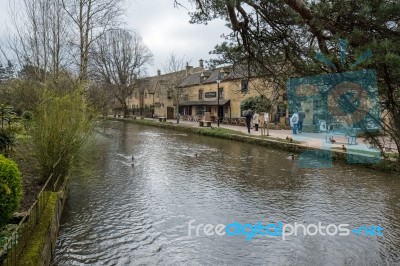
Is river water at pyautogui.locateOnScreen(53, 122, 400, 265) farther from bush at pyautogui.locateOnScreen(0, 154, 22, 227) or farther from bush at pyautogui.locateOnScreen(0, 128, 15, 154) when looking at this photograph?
bush at pyautogui.locateOnScreen(0, 128, 15, 154)

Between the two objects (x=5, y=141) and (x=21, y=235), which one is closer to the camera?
(x=21, y=235)

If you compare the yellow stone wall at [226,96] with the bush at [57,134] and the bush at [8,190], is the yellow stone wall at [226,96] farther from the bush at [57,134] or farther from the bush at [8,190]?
the bush at [8,190]

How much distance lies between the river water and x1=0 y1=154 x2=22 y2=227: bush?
4.53 feet

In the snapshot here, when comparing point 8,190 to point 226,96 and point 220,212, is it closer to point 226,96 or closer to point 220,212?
point 220,212

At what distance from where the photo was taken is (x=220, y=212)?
7414 millimetres

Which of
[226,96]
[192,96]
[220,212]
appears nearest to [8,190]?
[220,212]

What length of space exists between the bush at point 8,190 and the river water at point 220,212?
1.38 m

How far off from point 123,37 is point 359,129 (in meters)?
46.3

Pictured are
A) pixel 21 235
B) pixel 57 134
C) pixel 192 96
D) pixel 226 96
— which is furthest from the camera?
pixel 192 96

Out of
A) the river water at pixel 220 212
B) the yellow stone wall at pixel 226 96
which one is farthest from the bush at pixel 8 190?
Result: the yellow stone wall at pixel 226 96

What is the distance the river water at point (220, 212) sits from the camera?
17.7 feet

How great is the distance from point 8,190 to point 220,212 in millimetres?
4661

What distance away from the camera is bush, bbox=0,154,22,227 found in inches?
160

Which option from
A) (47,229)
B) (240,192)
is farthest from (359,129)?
(240,192)
